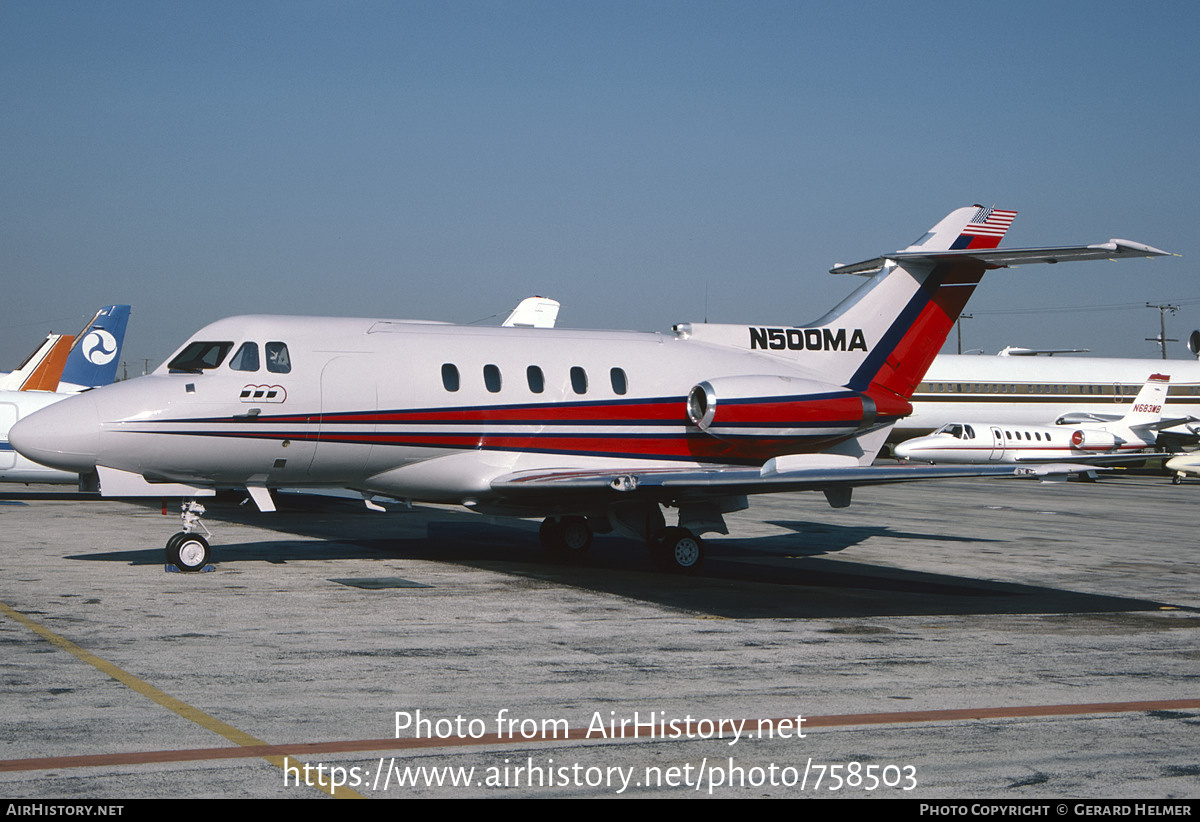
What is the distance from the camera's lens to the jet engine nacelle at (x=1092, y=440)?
165 feet

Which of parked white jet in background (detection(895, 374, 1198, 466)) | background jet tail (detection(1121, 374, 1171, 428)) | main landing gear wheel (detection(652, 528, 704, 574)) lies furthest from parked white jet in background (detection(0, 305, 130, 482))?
background jet tail (detection(1121, 374, 1171, 428))

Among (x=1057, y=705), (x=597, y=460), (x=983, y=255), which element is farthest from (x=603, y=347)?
(x=1057, y=705)

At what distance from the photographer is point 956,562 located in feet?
61.3

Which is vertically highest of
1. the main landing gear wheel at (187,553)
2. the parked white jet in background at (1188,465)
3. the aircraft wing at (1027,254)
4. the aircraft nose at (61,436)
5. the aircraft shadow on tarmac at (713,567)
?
the aircraft wing at (1027,254)

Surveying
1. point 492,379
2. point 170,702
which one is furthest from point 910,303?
point 170,702

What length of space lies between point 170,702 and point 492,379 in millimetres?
8659

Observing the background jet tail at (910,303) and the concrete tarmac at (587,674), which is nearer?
the concrete tarmac at (587,674)

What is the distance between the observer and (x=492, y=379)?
16422 millimetres

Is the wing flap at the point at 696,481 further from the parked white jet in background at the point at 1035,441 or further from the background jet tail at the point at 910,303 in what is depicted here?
the parked white jet in background at the point at 1035,441

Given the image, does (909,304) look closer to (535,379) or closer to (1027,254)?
(1027,254)

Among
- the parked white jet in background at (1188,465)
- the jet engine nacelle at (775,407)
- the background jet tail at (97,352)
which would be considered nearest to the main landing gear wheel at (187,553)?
the jet engine nacelle at (775,407)

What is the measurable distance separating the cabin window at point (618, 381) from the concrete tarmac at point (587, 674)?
260 cm
